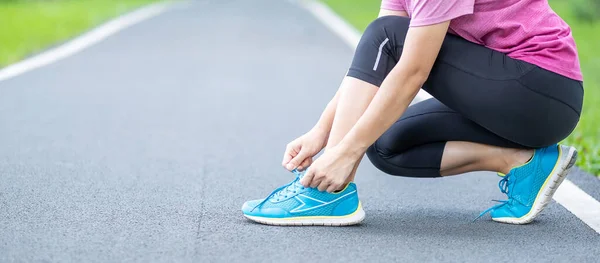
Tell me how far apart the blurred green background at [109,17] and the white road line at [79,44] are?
18 cm

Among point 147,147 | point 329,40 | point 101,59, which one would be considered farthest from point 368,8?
point 147,147

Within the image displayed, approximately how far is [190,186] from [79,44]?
7483 millimetres

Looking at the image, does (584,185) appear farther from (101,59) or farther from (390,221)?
(101,59)

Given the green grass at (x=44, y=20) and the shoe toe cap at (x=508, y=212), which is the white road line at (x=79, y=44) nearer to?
the green grass at (x=44, y=20)

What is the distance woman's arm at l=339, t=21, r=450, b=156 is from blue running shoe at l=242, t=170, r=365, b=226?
0.24 metres

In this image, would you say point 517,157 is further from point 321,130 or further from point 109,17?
point 109,17

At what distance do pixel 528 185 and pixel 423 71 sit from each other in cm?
65

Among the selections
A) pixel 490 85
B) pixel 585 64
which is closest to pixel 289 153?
pixel 490 85

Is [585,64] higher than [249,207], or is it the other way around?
[249,207]

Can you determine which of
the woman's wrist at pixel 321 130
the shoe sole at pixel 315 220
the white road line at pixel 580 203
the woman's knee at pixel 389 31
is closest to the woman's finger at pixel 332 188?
the shoe sole at pixel 315 220

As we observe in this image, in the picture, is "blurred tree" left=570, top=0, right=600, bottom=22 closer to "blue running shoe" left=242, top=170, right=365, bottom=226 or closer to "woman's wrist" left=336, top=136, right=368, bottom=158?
"blue running shoe" left=242, top=170, right=365, bottom=226

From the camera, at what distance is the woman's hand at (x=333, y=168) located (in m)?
3.35

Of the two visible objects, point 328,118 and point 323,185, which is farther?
point 328,118

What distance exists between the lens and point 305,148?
3.57m
